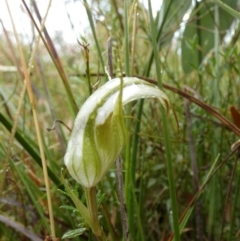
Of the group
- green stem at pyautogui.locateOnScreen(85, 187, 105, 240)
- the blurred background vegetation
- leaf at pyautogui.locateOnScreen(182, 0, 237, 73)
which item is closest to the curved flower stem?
green stem at pyautogui.locateOnScreen(85, 187, 105, 240)

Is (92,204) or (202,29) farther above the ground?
(202,29)

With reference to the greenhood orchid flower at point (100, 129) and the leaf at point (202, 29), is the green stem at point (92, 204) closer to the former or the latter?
the greenhood orchid flower at point (100, 129)

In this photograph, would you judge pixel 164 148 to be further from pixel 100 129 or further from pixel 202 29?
pixel 100 129

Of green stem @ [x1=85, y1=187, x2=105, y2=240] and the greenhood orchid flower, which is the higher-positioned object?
the greenhood orchid flower

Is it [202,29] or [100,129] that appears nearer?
[100,129]

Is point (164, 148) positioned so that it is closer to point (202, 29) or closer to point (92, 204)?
point (202, 29)

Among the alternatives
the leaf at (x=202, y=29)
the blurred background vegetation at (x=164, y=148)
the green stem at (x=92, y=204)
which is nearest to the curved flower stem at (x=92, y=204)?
the green stem at (x=92, y=204)

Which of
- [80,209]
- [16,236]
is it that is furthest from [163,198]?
[80,209]

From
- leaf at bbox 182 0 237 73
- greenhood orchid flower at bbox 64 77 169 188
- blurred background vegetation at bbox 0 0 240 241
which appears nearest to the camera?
greenhood orchid flower at bbox 64 77 169 188

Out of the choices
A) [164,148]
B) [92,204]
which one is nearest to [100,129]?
[92,204]

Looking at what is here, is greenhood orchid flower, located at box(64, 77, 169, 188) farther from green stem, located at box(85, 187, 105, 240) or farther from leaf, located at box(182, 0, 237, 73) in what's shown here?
leaf, located at box(182, 0, 237, 73)
